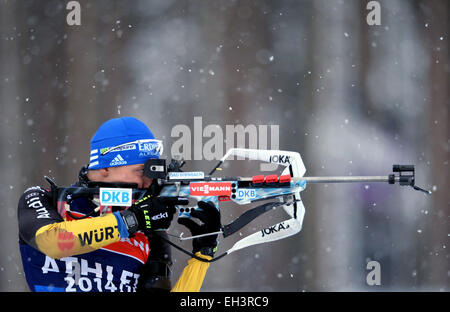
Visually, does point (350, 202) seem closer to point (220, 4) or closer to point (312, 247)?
point (312, 247)

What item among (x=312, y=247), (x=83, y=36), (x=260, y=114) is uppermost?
(x=83, y=36)

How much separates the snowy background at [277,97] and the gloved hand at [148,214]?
216 centimetres

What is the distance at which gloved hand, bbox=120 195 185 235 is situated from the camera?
6.78ft

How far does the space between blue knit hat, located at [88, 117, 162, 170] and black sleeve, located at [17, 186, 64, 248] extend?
27 centimetres

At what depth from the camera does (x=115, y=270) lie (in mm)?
2234

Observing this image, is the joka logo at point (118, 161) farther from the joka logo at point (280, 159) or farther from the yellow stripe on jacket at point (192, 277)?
the joka logo at point (280, 159)

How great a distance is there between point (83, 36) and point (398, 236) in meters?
2.99

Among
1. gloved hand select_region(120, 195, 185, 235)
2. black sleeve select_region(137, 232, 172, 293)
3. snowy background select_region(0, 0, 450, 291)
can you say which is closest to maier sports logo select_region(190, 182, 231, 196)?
gloved hand select_region(120, 195, 185, 235)

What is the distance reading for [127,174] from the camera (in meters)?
2.29

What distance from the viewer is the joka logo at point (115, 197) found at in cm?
219

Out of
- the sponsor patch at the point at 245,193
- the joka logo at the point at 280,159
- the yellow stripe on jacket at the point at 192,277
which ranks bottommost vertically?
the yellow stripe on jacket at the point at 192,277

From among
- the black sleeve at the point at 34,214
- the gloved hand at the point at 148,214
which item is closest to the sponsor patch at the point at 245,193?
the gloved hand at the point at 148,214

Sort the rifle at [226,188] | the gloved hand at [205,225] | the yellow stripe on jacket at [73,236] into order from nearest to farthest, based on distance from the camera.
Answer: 1. the yellow stripe on jacket at [73,236]
2. the rifle at [226,188]
3. the gloved hand at [205,225]
